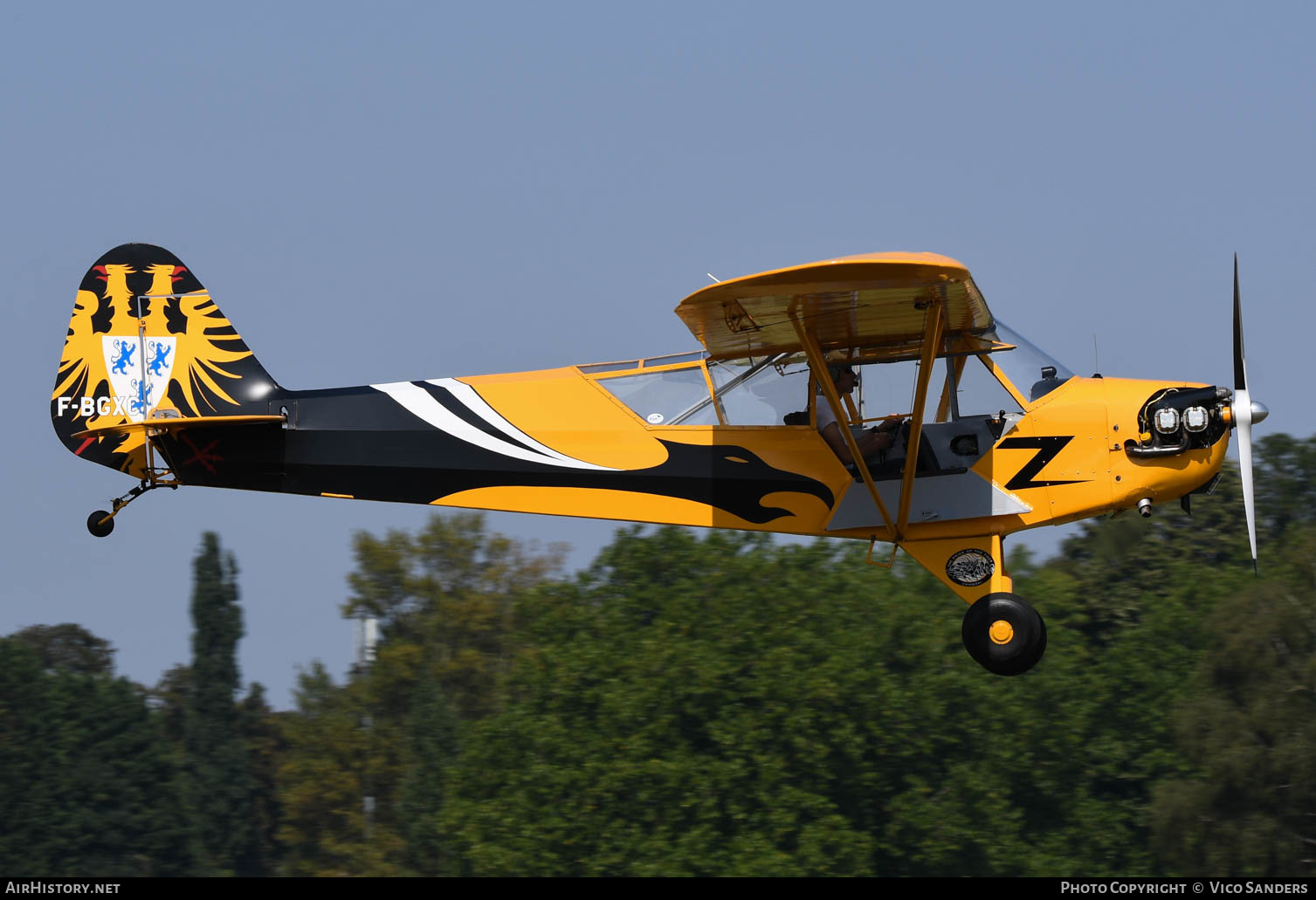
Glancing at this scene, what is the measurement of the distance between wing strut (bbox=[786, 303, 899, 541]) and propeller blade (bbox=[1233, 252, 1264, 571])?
228 centimetres

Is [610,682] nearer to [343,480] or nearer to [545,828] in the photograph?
[545,828]

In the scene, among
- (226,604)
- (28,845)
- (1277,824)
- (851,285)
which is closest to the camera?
(851,285)

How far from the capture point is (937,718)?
2955cm

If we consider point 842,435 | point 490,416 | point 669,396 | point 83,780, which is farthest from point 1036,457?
point 83,780

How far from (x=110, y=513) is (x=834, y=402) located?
209 inches

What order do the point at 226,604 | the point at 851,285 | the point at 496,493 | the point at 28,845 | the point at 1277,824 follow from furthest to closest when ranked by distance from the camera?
the point at 226,604 → the point at 28,845 → the point at 1277,824 → the point at 496,493 → the point at 851,285

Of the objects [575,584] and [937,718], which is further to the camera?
[575,584]

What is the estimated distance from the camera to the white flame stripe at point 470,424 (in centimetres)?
1083

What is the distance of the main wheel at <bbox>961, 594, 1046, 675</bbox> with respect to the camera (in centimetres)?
984

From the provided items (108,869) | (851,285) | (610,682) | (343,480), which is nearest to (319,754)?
(108,869)

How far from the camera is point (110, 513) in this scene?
11094 mm

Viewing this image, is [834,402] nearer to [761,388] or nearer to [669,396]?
[761,388]

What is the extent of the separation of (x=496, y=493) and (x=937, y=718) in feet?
66.8

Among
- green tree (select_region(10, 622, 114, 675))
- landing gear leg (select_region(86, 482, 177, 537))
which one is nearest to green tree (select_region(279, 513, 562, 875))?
green tree (select_region(10, 622, 114, 675))
